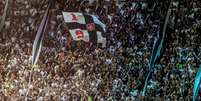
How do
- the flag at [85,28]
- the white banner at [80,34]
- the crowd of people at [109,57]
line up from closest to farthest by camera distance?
the flag at [85,28] → the white banner at [80,34] → the crowd of people at [109,57]

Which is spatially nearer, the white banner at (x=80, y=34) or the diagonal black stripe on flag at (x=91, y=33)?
the diagonal black stripe on flag at (x=91, y=33)

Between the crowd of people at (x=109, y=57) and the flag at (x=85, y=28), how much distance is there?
1087 millimetres

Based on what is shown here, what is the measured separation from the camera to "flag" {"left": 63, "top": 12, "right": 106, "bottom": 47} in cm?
1246

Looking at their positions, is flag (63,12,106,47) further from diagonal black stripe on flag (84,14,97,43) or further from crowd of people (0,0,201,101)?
crowd of people (0,0,201,101)

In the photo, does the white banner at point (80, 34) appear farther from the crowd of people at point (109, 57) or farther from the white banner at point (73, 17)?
the crowd of people at point (109, 57)

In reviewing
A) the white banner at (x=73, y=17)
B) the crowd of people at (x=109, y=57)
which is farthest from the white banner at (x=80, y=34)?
the crowd of people at (x=109, y=57)

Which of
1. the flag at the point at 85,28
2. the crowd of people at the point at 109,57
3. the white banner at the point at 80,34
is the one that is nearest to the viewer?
the flag at the point at 85,28

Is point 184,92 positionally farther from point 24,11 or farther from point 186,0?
point 24,11

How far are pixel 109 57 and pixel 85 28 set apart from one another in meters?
1.22

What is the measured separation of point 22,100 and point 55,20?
7.48 feet

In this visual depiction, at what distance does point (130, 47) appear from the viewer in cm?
1363

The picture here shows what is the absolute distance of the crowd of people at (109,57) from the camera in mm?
12977

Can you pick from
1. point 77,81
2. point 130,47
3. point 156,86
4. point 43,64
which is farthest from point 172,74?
point 43,64

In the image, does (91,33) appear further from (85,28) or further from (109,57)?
(109,57)
